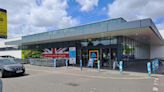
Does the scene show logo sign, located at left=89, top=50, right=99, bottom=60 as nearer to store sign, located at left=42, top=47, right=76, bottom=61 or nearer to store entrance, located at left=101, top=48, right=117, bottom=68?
store entrance, located at left=101, top=48, right=117, bottom=68

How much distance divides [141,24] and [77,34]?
7.02 m

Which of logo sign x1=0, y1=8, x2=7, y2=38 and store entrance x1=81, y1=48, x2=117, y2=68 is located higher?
logo sign x1=0, y1=8, x2=7, y2=38

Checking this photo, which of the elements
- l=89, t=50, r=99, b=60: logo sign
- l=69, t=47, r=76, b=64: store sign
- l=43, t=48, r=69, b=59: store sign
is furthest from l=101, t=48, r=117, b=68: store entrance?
l=43, t=48, r=69, b=59: store sign

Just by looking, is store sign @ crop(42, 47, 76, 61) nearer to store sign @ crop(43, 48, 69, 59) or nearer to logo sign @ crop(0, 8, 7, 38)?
store sign @ crop(43, 48, 69, 59)

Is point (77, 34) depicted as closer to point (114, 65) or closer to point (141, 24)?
point (114, 65)

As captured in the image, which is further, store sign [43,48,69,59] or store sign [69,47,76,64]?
store sign [43,48,69,59]

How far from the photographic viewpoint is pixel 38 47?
93.2 ft

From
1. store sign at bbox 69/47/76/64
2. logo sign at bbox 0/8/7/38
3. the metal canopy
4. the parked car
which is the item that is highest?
the metal canopy

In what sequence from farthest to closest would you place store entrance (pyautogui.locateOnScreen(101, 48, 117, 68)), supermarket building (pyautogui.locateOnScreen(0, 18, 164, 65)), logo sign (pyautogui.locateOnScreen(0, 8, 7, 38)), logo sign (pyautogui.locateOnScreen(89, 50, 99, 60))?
logo sign (pyautogui.locateOnScreen(89, 50, 99, 60)), store entrance (pyautogui.locateOnScreen(101, 48, 117, 68)), supermarket building (pyautogui.locateOnScreen(0, 18, 164, 65)), logo sign (pyautogui.locateOnScreen(0, 8, 7, 38))

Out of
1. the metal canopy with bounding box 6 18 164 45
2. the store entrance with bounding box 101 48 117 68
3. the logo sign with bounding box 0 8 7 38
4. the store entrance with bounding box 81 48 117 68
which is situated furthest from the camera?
the store entrance with bounding box 81 48 117 68

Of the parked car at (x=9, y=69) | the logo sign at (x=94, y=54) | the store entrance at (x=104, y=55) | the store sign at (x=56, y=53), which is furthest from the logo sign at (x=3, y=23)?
the store sign at (x=56, y=53)

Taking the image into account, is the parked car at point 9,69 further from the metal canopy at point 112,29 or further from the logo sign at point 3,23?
the logo sign at point 3,23

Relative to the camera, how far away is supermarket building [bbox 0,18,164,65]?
47.1 feet

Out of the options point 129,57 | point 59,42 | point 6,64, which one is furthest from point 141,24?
point 59,42
